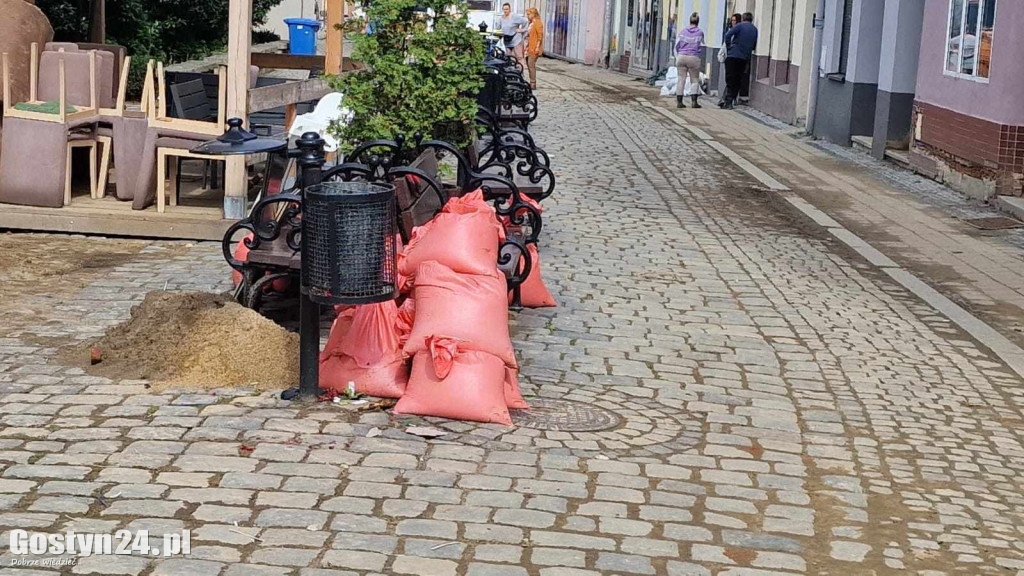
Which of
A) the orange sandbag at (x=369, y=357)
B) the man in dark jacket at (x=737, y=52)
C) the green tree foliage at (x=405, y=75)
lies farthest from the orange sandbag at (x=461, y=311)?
the man in dark jacket at (x=737, y=52)

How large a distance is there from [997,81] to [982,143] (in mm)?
709

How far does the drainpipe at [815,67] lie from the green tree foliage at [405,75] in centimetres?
1405

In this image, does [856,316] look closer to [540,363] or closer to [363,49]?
[540,363]

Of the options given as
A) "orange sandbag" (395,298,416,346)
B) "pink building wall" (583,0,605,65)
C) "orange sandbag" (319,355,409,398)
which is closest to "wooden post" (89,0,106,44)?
"orange sandbag" (395,298,416,346)

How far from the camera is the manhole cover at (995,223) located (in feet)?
43.8

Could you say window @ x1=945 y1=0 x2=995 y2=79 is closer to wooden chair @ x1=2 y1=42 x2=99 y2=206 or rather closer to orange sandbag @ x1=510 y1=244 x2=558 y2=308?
orange sandbag @ x1=510 y1=244 x2=558 y2=308

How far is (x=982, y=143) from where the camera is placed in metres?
14.9

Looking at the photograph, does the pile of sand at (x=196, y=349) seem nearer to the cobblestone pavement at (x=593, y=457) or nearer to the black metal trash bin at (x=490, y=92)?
the cobblestone pavement at (x=593, y=457)

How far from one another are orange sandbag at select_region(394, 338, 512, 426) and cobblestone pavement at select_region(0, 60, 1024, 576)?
0.28ft

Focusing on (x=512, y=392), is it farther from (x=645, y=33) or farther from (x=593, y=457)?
(x=645, y=33)

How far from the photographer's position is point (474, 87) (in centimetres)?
936

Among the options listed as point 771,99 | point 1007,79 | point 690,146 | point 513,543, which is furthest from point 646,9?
point 513,543

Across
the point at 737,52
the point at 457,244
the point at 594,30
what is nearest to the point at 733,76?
the point at 737,52

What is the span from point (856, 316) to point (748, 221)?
4.05 m
